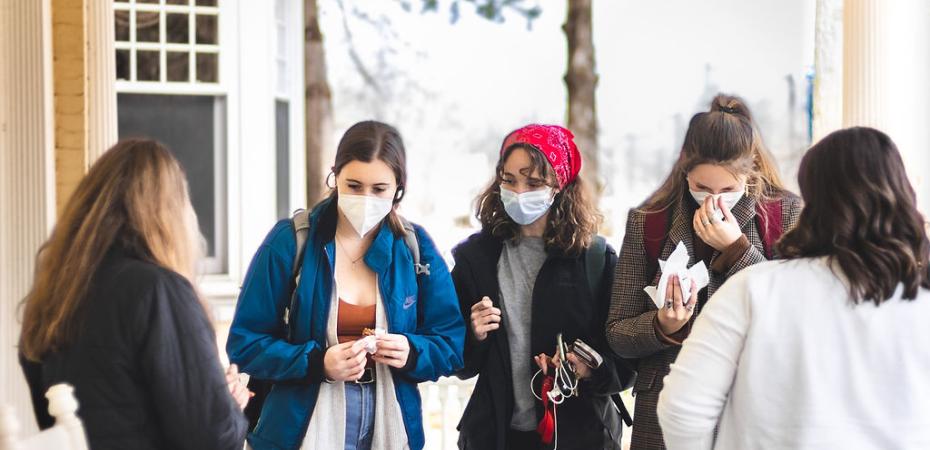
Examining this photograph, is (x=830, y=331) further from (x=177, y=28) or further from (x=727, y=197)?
(x=177, y=28)

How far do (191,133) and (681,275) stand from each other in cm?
541

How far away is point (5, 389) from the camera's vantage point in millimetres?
3799

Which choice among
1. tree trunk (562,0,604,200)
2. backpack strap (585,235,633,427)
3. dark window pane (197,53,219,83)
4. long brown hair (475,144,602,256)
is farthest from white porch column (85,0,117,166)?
tree trunk (562,0,604,200)

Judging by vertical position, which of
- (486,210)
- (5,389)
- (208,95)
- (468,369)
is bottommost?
(5,389)

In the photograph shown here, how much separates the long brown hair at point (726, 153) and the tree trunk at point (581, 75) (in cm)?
580

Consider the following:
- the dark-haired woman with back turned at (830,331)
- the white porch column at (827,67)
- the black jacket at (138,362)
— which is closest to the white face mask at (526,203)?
the dark-haired woman with back turned at (830,331)

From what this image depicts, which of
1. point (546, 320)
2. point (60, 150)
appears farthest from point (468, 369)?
point (60, 150)

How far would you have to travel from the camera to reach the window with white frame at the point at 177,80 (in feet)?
22.4

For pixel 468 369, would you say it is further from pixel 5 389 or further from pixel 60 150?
pixel 60 150

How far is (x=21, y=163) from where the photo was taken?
3.85 metres

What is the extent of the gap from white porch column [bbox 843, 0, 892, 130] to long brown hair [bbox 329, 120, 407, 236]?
2502mm

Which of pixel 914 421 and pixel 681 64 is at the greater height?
pixel 681 64

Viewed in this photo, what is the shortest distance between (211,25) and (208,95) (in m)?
0.51

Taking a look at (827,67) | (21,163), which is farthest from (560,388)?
(827,67)
